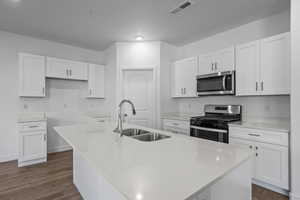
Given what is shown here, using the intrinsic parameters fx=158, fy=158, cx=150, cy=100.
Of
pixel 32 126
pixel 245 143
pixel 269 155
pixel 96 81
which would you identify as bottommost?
pixel 269 155

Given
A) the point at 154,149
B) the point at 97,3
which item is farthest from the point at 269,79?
the point at 97,3

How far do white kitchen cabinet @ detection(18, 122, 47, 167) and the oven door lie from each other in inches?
120

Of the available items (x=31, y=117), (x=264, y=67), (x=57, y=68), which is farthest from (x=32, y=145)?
(x=264, y=67)

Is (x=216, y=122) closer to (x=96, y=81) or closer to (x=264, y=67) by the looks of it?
(x=264, y=67)

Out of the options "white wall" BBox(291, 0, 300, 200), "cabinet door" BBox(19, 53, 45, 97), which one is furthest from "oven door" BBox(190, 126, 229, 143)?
"cabinet door" BBox(19, 53, 45, 97)

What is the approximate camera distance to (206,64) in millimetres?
3256

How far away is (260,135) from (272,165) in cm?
41

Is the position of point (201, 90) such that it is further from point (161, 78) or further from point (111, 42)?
point (111, 42)

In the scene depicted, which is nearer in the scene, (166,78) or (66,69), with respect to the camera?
(66,69)

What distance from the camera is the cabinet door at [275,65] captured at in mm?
2230

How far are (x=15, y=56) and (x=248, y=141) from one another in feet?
15.6

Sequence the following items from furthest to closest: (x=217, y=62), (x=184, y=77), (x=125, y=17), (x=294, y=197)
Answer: (x=184, y=77), (x=217, y=62), (x=125, y=17), (x=294, y=197)

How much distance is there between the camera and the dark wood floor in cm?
208

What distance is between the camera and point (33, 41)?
362cm
